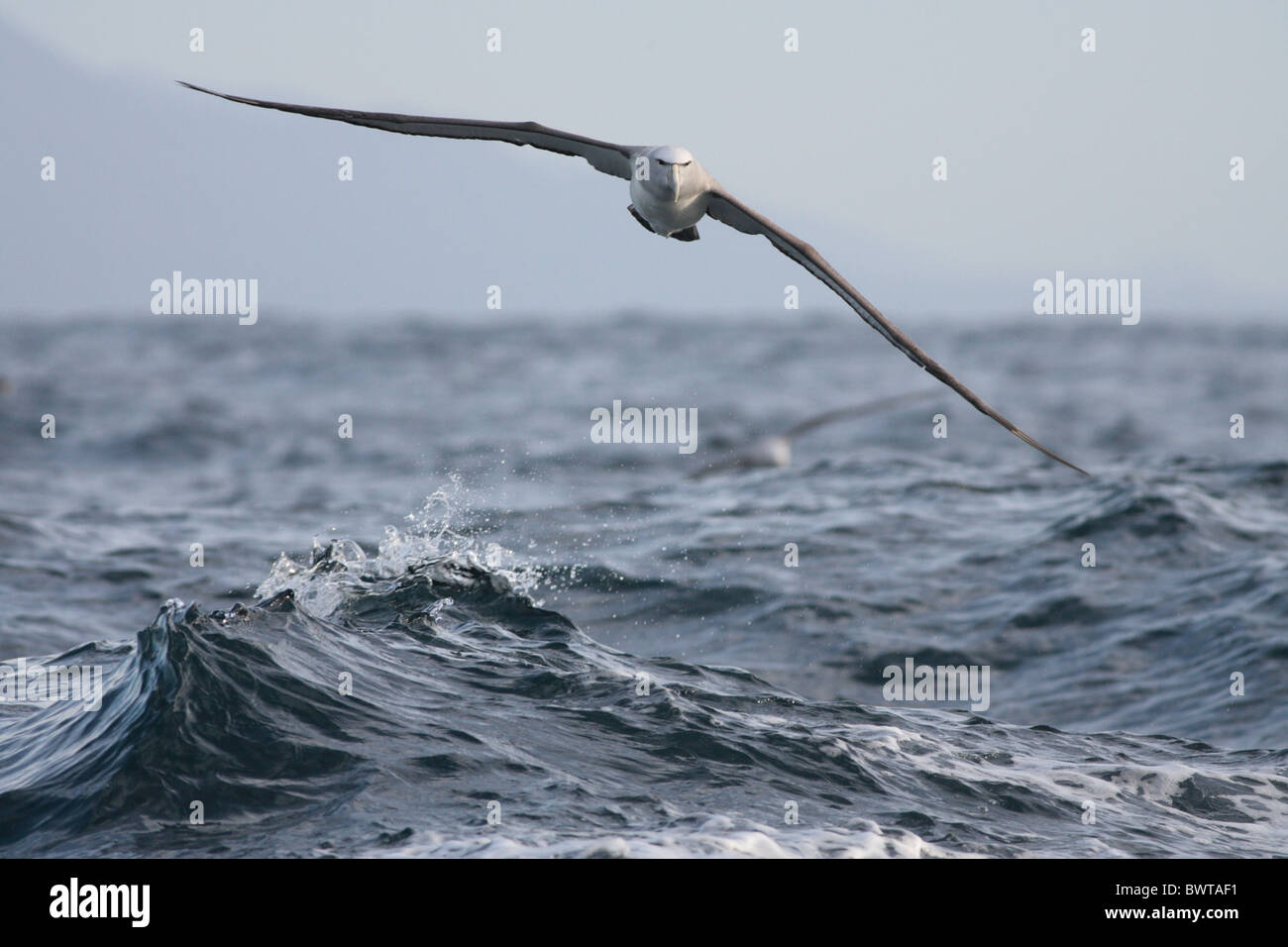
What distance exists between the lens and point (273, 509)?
70.1 ft

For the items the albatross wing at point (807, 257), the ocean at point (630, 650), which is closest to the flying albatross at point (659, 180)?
the albatross wing at point (807, 257)

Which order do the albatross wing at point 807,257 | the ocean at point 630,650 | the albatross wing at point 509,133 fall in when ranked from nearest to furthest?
the ocean at point 630,650
the albatross wing at point 807,257
the albatross wing at point 509,133

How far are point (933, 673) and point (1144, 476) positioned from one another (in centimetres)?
958

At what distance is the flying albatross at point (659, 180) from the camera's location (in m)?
9.58

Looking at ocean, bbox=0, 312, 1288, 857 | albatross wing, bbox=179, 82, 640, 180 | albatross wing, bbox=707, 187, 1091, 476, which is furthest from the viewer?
albatross wing, bbox=179, 82, 640, 180

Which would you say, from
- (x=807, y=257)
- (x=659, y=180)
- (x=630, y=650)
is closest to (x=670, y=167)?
(x=659, y=180)

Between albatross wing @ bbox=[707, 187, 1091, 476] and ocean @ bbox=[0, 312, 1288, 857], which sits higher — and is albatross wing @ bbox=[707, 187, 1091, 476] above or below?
above

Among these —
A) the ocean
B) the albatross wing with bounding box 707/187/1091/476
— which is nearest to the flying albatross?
the albatross wing with bounding box 707/187/1091/476

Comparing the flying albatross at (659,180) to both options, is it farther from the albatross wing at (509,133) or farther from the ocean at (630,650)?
the ocean at (630,650)

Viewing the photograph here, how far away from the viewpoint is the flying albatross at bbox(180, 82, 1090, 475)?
9.58 metres

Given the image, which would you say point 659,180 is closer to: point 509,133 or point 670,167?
point 670,167

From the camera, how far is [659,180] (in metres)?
9.59

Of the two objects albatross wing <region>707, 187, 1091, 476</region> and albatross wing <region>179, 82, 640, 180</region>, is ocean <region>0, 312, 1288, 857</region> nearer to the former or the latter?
albatross wing <region>707, 187, 1091, 476</region>
